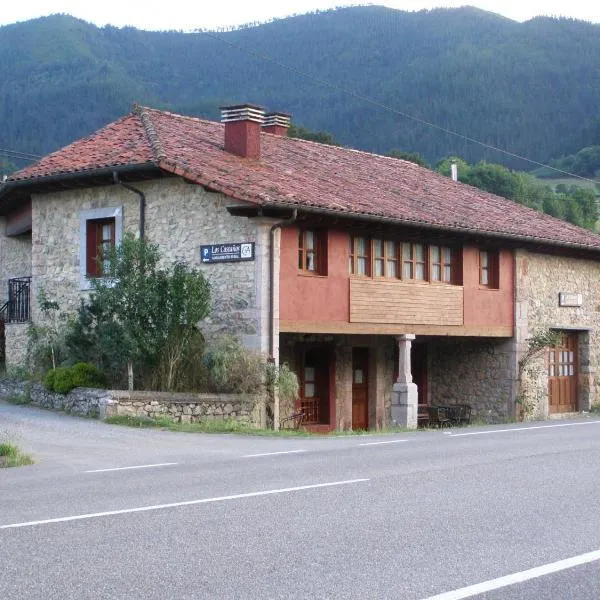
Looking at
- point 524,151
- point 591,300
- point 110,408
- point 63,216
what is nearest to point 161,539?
point 110,408

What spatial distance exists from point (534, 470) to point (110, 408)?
8836mm

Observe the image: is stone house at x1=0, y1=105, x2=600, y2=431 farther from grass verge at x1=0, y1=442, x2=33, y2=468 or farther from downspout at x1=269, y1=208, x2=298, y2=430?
grass verge at x1=0, y1=442, x2=33, y2=468

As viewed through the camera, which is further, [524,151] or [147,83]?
[147,83]

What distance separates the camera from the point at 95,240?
23969mm

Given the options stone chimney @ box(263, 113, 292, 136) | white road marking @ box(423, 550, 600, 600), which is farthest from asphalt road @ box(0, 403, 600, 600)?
stone chimney @ box(263, 113, 292, 136)

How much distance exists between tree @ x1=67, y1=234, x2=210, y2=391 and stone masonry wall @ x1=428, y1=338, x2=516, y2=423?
9.40 m

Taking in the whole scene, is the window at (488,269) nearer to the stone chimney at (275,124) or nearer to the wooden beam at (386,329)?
the wooden beam at (386,329)

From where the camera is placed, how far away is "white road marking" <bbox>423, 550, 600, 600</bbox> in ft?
20.7

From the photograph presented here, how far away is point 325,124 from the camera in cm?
12312

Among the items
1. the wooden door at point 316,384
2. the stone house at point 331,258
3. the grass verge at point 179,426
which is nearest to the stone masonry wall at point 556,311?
the stone house at point 331,258

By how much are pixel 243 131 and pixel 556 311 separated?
31.7 ft

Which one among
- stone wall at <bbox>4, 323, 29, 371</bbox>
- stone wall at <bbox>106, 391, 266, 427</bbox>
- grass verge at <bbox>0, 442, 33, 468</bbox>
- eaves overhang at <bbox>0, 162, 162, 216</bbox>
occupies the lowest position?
grass verge at <bbox>0, 442, 33, 468</bbox>

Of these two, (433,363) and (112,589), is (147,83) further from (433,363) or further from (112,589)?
(112,589)

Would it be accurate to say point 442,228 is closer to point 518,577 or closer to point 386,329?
point 386,329
